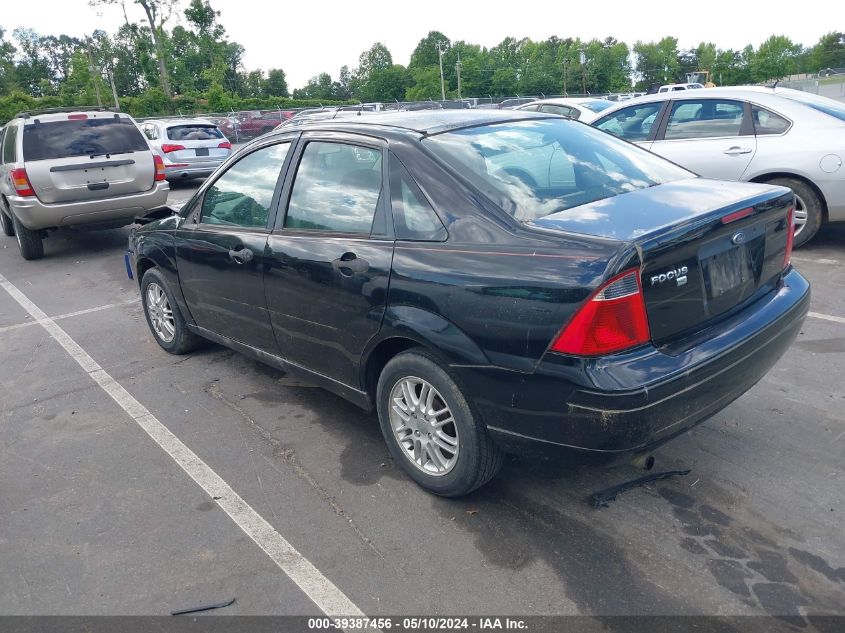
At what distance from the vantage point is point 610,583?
8.87ft

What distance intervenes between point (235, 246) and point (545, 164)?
191 centimetres

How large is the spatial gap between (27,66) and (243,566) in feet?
375

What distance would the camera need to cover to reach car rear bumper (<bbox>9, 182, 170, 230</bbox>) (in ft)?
29.6

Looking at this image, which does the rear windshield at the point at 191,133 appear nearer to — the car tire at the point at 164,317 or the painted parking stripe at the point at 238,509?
the car tire at the point at 164,317

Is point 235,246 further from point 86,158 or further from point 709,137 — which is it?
point 86,158

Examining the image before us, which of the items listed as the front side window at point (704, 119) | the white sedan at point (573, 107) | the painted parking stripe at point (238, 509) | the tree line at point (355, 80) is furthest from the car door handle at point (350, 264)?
the tree line at point (355, 80)

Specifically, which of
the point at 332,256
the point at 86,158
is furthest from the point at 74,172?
the point at 332,256

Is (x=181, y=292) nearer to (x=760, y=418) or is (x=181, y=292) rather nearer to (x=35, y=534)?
(x=35, y=534)

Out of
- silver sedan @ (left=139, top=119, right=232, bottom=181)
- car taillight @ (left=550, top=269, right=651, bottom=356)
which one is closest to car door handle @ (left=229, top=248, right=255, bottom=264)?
car taillight @ (left=550, top=269, right=651, bottom=356)

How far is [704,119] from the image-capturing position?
24.7 feet

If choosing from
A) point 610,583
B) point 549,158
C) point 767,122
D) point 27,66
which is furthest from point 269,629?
point 27,66

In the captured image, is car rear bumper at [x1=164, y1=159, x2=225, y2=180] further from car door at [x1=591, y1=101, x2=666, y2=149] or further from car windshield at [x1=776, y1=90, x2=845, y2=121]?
car windshield at [x1=776, y1=90, x2=845, y2=121]

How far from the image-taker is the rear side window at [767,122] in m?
7.02

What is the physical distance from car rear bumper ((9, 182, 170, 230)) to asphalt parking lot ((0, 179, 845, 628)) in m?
5.08
